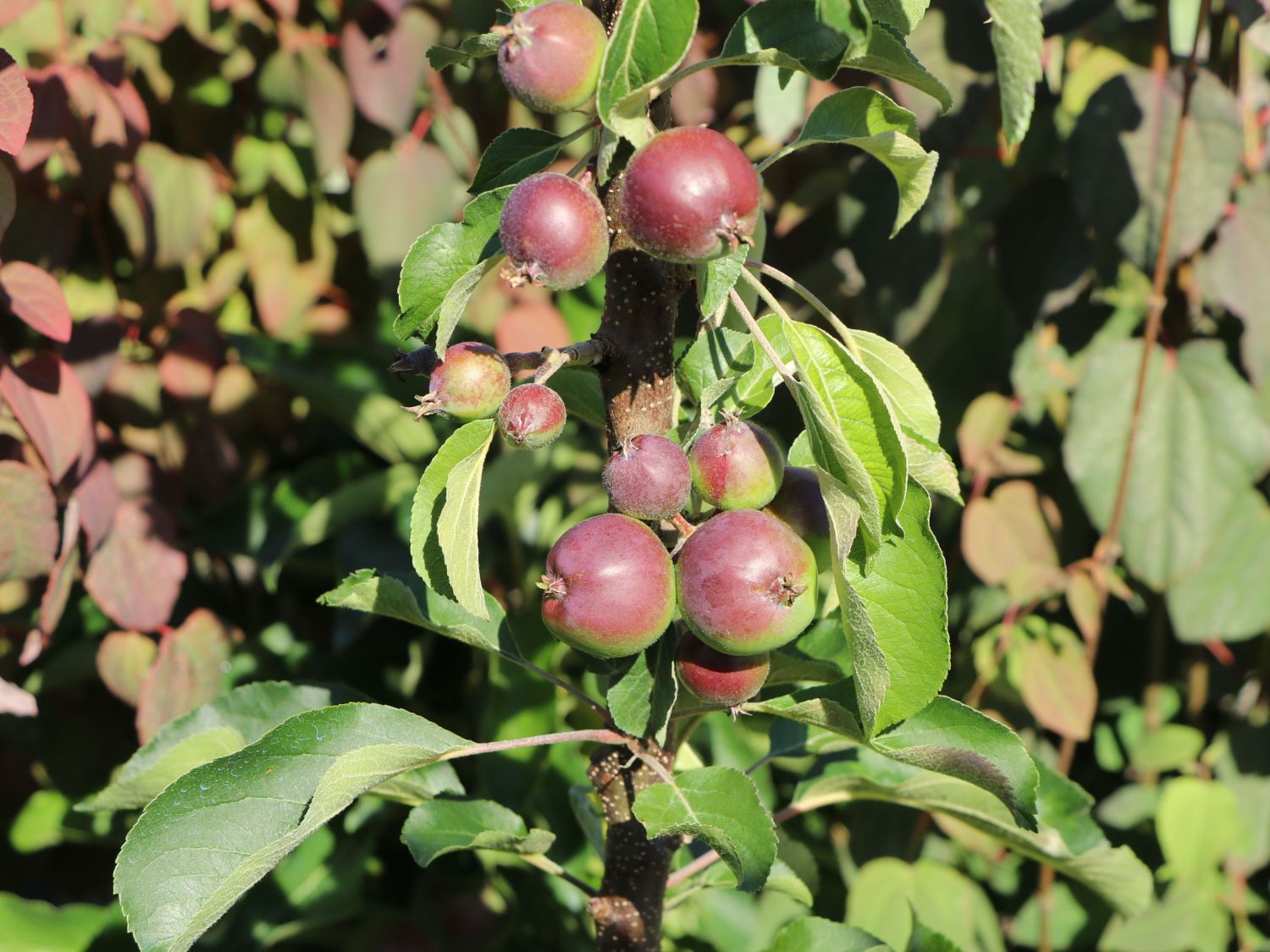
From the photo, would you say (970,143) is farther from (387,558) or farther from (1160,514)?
(387,558)

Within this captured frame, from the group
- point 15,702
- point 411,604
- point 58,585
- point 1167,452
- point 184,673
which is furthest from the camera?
point 1167,452

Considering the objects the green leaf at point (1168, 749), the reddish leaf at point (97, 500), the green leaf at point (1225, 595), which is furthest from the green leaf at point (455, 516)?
the green leaf at point (1168, 749)

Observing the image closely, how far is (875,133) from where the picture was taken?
572 millimetres

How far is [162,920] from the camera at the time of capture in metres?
0.58

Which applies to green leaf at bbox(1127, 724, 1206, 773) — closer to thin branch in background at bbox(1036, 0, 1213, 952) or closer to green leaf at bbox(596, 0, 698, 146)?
thin branch in background at bbox(1036, 0, 1213, 952)

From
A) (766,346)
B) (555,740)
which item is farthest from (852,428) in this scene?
(555,740)

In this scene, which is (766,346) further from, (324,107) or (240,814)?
(324,107)

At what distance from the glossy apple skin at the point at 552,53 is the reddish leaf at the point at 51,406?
22.5 inches

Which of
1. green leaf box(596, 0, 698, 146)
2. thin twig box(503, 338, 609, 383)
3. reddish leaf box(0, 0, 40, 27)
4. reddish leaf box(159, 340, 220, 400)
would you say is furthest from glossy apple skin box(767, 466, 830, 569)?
reddish leaf box(159, 340, 220, 400)

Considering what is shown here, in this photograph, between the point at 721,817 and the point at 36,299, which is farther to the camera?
the point at 36,299

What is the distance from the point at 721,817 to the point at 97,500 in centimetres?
70

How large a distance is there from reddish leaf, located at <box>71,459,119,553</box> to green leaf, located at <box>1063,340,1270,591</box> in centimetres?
94

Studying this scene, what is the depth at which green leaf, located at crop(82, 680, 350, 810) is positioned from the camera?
0.74m

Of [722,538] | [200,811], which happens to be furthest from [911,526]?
[200,811]
